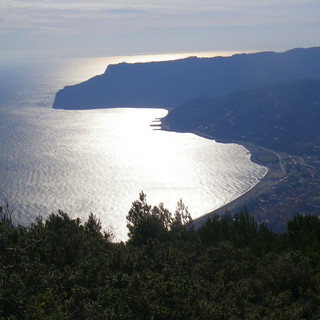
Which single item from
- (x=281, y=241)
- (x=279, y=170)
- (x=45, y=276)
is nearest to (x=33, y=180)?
(x=279, y=170)

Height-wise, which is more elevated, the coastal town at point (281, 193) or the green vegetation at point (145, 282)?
the green vegetation at point (145, 282)

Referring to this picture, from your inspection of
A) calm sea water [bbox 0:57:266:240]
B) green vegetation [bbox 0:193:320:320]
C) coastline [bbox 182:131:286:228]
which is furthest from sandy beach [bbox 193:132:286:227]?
green vegetation [bbox 0:193:320:320]

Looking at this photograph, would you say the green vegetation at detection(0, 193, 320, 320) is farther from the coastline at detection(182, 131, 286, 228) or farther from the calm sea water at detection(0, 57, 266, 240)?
the calm sea water at detection(0, 57, 266, 240)

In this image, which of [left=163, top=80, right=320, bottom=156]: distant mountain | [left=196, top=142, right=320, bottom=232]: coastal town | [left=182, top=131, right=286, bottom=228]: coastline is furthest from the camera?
[left=163, top=80, right=320, bottom=156]: distant mountain

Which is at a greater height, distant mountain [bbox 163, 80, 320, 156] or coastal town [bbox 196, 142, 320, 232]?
distant mountain [bbox 163, 80, 320, 156]

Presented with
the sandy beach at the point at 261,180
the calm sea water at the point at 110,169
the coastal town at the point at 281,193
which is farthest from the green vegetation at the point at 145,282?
the coastal town at the point at 281,193

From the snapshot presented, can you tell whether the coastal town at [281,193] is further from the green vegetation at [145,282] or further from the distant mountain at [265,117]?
the green vegetation at [145,282]

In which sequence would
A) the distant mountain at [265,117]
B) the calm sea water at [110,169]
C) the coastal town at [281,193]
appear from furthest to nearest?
the distant mountain at [265,117], the calm sea water at [110,169], the coastal town at [281,193]

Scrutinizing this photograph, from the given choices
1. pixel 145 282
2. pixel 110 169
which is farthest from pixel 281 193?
pixel 145 282

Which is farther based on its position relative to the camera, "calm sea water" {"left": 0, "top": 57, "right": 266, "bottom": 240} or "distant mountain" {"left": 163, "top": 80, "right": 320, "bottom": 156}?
"distant mountain" {"left": 163, "top": 80, "right": 320, "bottom": 156}
